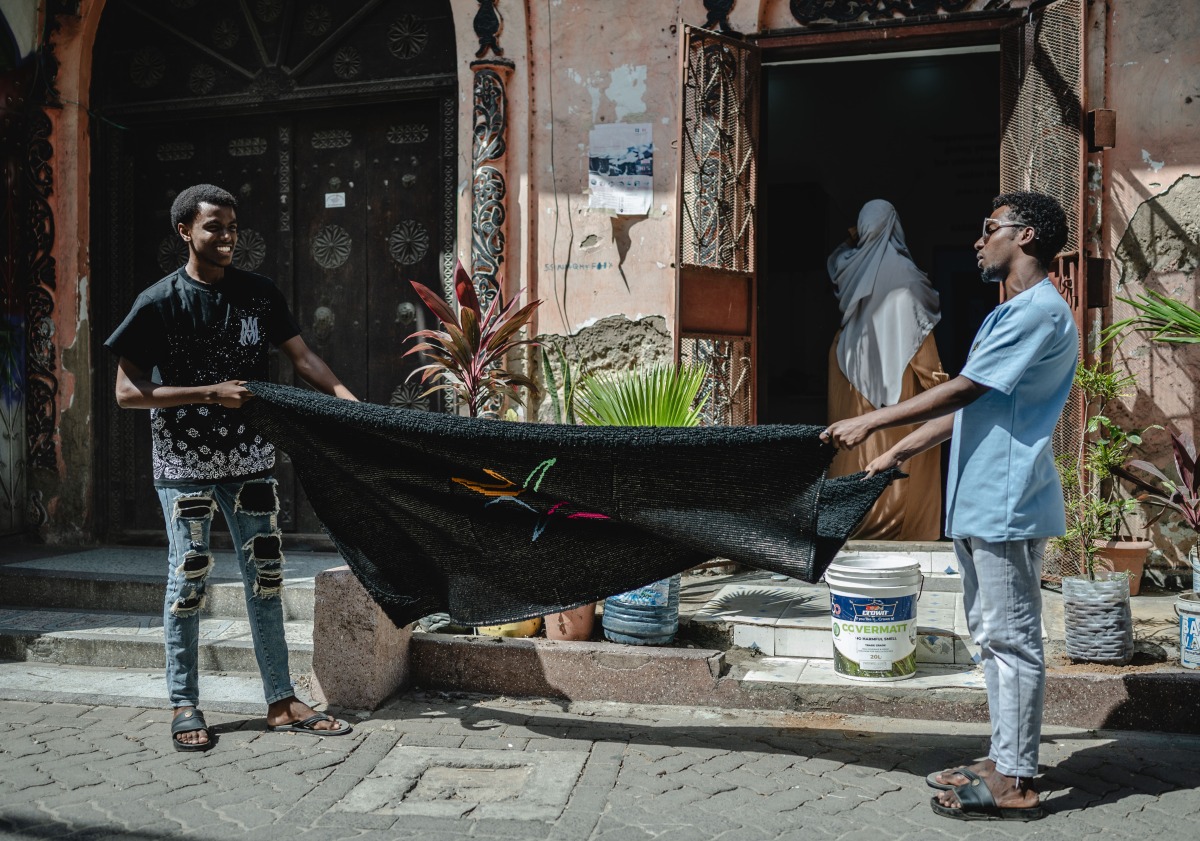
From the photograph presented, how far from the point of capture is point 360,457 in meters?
4.18

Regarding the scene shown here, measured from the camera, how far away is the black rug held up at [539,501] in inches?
149

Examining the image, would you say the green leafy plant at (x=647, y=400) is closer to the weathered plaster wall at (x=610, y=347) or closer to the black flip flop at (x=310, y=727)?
the weathered plaster wall at (x=610, y=347)

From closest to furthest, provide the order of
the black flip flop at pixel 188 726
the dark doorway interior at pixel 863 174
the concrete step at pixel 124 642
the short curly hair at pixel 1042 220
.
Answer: the short curly hair at pixel 1042 220
the black flip flop at pixel 188 726
the concrete step at pixel 124 642
the dark doorway interior at pixel 863 174

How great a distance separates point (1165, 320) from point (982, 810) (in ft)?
10.2

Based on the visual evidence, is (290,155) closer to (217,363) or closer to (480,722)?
(217,363)

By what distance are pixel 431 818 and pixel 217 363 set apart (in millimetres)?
1940

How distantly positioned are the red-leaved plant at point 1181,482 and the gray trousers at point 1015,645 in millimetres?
2312

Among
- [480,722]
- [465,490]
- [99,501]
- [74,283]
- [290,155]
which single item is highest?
[290,155]

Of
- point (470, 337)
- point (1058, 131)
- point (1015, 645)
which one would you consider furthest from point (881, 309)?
point (1015, 645)

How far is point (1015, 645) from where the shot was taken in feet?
11.4

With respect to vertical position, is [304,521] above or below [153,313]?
below

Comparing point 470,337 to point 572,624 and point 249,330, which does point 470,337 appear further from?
point 572,624

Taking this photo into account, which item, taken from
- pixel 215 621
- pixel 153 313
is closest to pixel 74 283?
pixel 215 621

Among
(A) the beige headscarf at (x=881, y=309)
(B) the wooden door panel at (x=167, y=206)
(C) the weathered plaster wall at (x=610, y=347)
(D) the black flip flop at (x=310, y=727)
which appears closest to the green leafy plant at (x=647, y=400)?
(C) the weathered plaster wall at (x=610, y=347)
